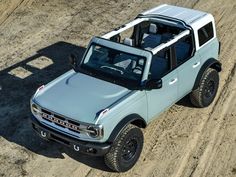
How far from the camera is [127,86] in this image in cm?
839

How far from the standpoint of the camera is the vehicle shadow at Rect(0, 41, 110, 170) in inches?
360

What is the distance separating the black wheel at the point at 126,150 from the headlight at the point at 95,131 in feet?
1.19

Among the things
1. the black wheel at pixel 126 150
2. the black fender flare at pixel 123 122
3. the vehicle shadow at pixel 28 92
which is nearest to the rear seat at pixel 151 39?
the black fender flare at pixel 123 122

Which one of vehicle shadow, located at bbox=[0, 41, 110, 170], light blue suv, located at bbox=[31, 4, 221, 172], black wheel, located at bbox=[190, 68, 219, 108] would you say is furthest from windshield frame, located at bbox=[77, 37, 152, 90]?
black wheel, located at bbox=[190, 68, 219, 108]

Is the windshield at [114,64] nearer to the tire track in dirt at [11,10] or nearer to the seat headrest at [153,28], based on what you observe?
the seat headrest at [153,28]

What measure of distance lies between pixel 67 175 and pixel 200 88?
3.36 meters

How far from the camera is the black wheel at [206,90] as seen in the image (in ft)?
32.2

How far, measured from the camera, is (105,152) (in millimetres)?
7738

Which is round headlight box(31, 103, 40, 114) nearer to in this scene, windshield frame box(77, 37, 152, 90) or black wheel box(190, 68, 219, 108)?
windshield frame box(77, 37, 152, 90)

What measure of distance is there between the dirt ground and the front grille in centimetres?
103

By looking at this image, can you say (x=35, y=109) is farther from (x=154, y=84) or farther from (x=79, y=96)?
(x=154, y=84)

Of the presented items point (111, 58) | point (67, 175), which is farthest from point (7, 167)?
point (111, 58)

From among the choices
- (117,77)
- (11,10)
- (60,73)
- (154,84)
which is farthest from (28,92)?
(11,10)

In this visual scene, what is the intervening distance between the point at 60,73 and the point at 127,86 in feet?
12.2
